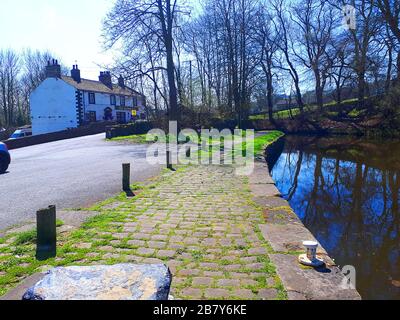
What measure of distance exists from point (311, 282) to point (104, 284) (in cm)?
197

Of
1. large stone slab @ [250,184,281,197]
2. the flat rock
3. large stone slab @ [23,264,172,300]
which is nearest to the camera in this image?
large stone slab @ [23,264,172,300]

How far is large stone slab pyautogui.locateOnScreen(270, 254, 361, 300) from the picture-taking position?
2.93 m

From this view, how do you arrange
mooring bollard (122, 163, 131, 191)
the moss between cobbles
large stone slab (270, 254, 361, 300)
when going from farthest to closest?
mooring bollard (122, 163, 131, 191) → the moss between cobbles → large stone slab (270, 254, 361, 300)

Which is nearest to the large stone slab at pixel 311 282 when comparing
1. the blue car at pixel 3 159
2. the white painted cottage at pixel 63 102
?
the blue car at pixel 3 159

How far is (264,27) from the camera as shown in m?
36.1

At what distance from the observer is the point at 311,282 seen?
3.16 meters

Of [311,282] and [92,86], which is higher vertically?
[92,86]

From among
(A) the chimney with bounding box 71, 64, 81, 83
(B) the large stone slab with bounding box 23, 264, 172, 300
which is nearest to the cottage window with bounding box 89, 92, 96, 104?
(A) the chimney with bounding box 71, 64, 81, 83

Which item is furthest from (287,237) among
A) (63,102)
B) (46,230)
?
(63,102)

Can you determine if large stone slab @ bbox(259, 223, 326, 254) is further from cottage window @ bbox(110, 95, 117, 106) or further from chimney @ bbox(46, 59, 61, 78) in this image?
cottage window @ bbox(110, 95, 117, 106)

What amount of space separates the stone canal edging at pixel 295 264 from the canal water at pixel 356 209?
97 cm

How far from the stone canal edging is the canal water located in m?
0.97

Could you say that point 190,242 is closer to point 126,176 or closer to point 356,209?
point 126,176

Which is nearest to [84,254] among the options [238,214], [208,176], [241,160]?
[238,214]
